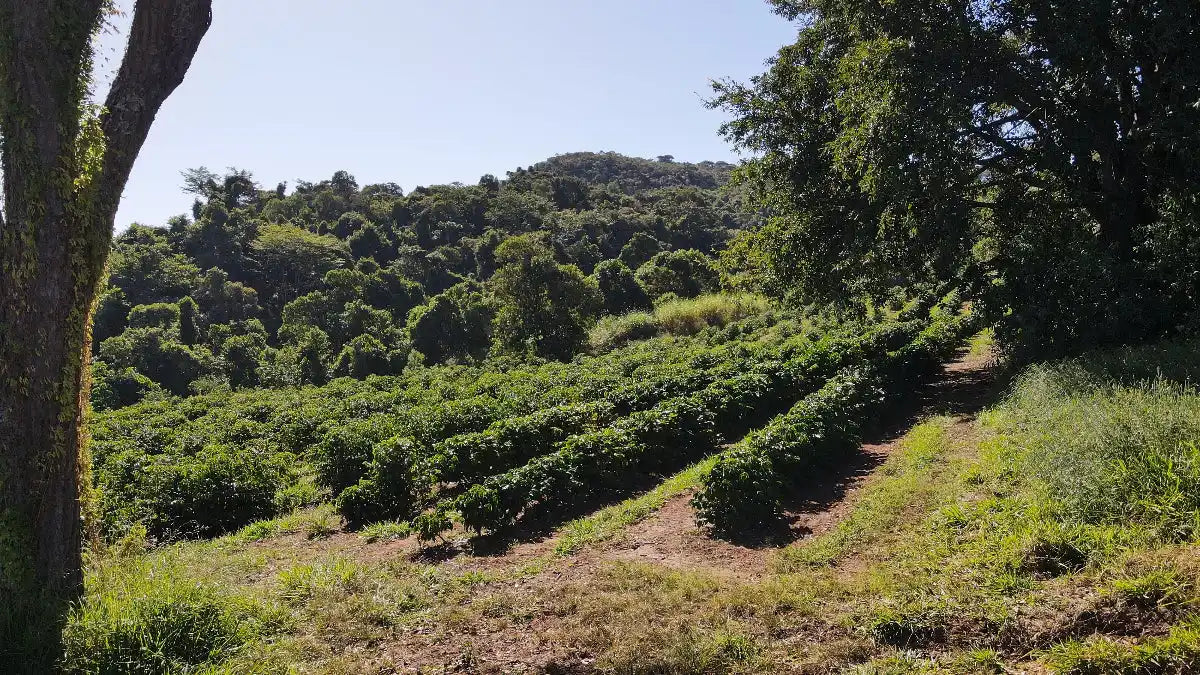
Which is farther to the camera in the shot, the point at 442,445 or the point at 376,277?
the point at 376,277

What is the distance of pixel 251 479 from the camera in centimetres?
1194

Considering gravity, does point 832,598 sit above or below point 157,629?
below

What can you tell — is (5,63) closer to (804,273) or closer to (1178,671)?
(1178,671)

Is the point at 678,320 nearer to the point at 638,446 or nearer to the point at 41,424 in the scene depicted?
the point at 638,446

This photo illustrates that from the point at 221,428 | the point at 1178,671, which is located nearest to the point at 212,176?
the point at 221,428

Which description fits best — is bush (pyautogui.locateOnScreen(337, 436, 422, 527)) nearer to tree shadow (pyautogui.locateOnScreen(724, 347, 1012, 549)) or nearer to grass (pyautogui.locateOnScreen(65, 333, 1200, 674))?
grass (pyautogui.locateOnScreen(65, 333, 1200, 674))

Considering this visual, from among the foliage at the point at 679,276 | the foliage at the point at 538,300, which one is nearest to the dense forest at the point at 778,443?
the foliage at the point at 538,300

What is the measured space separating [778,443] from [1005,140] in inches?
343

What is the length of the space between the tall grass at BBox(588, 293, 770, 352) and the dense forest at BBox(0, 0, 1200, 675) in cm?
1324

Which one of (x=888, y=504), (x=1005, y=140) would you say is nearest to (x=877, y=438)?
(x=888, y=504)

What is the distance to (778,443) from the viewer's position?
908 cm

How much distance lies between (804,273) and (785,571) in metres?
9.82

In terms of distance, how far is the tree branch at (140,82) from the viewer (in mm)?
5680

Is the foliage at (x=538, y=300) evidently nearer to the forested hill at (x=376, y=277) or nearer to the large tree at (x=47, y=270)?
the forested hill at (x=376, y=277)
